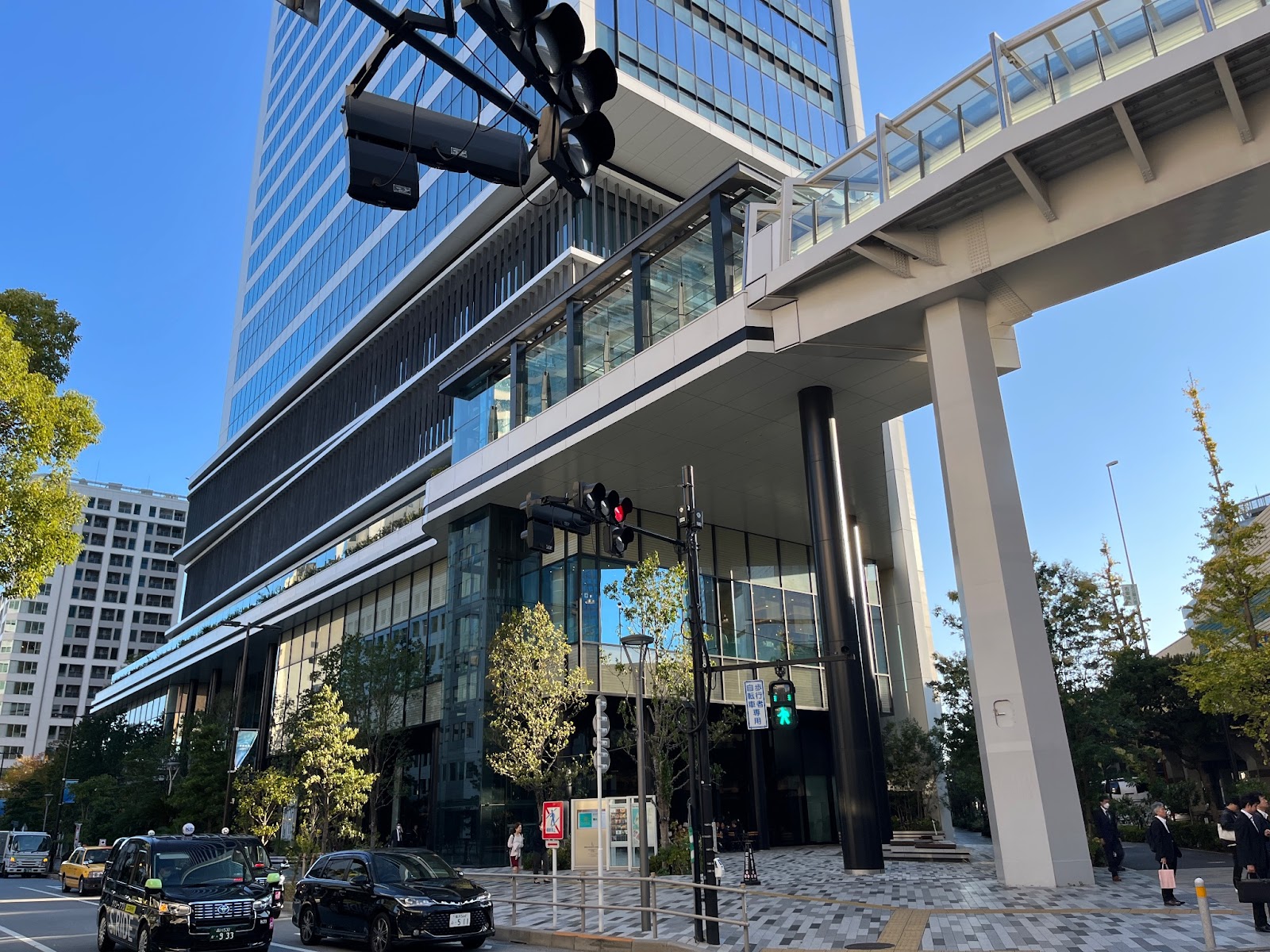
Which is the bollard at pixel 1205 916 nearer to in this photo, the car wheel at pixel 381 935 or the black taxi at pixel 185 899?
the car wheel at pixel 381 935

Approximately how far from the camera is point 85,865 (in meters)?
31.2

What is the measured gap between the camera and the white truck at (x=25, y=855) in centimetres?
4588

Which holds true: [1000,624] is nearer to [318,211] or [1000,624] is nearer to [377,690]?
[377,690]

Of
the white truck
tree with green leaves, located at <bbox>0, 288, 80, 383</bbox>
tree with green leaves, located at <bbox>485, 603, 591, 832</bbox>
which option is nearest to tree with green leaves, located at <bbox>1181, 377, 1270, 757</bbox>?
tree with green leaves, located at <bbox>485, 603, 591, 832</bbox>

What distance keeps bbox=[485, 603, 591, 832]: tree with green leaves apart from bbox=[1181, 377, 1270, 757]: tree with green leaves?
59.5ft

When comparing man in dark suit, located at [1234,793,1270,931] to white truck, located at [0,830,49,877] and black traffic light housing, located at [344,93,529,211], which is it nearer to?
black traffic light housing, located at [344,93,529,211]

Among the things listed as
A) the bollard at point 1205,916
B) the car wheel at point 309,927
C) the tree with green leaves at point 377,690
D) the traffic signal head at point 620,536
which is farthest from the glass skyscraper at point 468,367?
the car wheel at point 309,927

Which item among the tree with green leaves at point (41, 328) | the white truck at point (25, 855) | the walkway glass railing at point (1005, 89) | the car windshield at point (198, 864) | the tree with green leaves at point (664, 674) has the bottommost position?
the white truck at point (25, 855)

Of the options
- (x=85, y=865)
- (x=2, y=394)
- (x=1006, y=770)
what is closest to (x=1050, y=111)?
(x=1006, y=770)

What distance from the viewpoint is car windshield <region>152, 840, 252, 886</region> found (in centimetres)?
1301

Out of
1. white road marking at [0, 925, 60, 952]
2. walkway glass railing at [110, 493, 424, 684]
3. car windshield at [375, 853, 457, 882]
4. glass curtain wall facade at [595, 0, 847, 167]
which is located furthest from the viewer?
walkway glass railing at [110, 493, 424, 684]

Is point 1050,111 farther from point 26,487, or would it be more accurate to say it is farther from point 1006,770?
point 26,487

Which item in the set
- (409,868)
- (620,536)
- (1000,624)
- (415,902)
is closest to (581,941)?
(415,902)

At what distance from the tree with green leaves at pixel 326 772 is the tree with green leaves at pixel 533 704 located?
599 cm
